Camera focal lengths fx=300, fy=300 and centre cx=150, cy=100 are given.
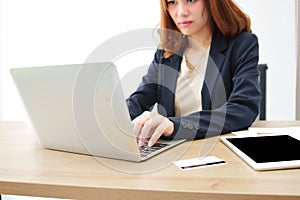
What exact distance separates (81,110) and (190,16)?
28.5 inches

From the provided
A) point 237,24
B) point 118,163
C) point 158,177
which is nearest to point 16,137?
point 118,163

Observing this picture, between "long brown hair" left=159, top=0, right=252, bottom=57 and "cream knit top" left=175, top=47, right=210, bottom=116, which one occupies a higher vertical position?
"long brown hair" left=159, top=0, right=252, bottom=57

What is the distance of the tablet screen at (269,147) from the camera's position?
57 centimetres

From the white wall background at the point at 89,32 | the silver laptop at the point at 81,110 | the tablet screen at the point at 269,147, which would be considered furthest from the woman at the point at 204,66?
the white wall background at the point at 89,32

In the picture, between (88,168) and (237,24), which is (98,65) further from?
(237,24)

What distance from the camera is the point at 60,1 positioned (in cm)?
237

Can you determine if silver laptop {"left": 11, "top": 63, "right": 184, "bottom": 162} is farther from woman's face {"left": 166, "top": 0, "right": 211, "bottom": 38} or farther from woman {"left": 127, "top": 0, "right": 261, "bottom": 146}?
woman's face {"left": 166, "top": 0, "right": 211, "bottom": 38}

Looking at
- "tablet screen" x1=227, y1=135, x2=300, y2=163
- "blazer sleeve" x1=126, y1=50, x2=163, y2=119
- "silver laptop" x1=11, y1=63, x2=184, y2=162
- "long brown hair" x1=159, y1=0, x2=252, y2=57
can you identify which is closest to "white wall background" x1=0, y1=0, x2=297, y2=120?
"blazer sleeve" x1=126, y1=50, x2=163, y2=119

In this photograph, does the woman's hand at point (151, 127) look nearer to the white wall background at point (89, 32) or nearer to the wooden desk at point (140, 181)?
the wooden desk at point (140, 181)

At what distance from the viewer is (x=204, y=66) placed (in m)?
1.20

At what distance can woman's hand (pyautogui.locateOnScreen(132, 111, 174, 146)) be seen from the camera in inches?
27.7

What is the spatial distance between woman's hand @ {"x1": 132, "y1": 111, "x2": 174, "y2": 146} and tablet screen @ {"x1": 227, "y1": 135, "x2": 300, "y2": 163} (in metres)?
0.16

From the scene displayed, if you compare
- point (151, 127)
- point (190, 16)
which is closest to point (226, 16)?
point (190, 16)

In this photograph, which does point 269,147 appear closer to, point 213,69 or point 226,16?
point 213,69
